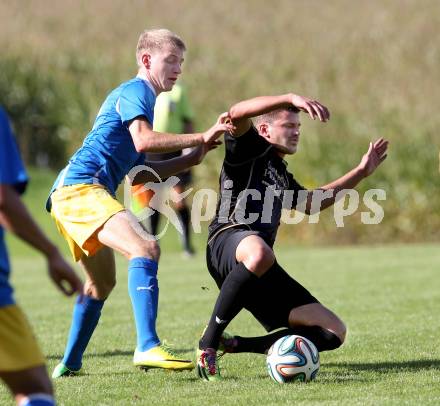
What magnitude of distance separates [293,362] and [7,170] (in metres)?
2.38

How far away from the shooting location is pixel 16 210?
3332 mm

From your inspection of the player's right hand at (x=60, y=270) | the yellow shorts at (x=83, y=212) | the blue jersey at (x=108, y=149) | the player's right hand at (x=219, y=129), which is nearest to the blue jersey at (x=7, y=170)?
the player's right hand at (x=60, y=270)

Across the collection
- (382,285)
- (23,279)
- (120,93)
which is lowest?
(23,279)

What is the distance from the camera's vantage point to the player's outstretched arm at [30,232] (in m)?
3.33

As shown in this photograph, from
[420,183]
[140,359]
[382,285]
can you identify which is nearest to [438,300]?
[382,285]

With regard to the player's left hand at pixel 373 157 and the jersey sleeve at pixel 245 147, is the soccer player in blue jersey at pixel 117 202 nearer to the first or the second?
the jersey sleeve at pixel 245 147

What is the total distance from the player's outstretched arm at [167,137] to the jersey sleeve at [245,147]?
219 millimetres

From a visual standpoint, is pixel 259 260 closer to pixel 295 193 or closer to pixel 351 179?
pixel 295 193

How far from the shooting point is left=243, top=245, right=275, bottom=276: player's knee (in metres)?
5.41

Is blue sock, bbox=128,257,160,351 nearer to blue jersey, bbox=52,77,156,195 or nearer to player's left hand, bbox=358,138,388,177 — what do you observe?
blue jersey, bbox=52,77,156,195

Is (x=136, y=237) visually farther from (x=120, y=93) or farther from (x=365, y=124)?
(x=365, y=124)

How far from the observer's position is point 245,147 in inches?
221

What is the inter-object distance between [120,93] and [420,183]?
494 inches

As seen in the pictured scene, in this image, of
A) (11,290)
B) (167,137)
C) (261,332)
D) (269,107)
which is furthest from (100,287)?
(11,290)
